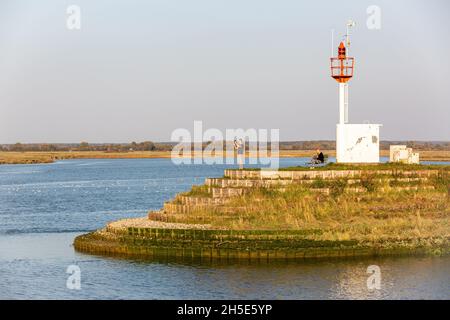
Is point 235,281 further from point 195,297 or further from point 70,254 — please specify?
point 70,254

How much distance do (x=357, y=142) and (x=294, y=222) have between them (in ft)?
41.5

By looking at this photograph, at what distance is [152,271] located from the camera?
44594 millimetres

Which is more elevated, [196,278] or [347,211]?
[347,211]

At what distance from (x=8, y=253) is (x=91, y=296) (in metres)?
14.4

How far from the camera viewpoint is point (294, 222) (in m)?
51.4

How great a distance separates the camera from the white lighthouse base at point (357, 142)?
6156 cm

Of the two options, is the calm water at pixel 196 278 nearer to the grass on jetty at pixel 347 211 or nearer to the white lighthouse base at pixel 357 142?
the grass on jetty at pixel 347 211

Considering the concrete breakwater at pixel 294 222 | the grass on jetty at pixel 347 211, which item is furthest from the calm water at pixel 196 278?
the grass on jetty at pixel 347 211

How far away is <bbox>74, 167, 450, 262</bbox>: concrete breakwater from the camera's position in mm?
48000

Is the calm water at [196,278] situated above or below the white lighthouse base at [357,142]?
below

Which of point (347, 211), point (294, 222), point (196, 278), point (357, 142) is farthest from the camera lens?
point (357, 142)

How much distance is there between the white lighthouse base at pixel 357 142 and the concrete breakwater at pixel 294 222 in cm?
439

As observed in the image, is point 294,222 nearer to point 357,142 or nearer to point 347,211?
point 347,211

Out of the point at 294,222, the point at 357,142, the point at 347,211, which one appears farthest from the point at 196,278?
the point at 357,142
